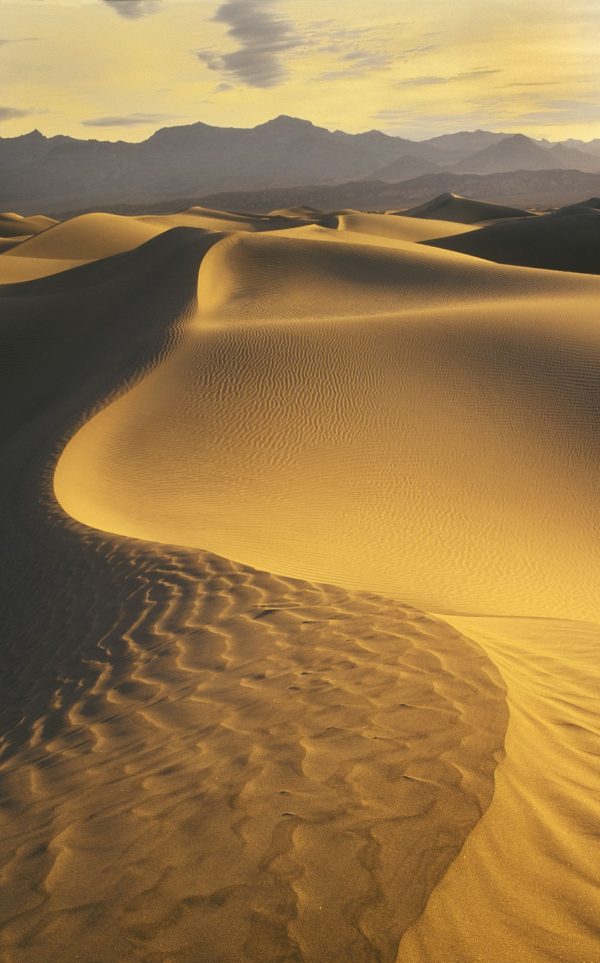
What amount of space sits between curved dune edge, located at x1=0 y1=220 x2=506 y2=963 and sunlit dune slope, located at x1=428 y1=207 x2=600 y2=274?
41.0m

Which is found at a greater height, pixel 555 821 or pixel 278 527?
pixel 555 821

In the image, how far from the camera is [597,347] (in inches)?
618

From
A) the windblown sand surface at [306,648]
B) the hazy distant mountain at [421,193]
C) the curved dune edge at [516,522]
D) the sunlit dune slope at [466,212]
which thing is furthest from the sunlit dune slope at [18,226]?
the hazy distant mountain at [421,193]

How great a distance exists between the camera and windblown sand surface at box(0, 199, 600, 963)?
8.66 feet

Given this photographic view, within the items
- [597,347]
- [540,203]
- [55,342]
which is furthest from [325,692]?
[540,203]

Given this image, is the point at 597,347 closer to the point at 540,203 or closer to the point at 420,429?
the point at 420,429

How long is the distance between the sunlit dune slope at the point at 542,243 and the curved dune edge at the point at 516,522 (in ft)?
65.8

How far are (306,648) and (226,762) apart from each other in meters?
1.34

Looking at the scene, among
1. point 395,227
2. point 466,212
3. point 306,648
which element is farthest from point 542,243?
point 306,648

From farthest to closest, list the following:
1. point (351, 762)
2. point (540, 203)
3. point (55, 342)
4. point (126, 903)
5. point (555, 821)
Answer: point (540, 203) < point (55, 342) < point (351, 762) < point (555, 821) < point (126, 903)

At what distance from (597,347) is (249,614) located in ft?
41.1

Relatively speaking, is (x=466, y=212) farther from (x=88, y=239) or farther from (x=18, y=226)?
(x=18, y=226)

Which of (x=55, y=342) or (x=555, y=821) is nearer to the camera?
(x=555, y=821)

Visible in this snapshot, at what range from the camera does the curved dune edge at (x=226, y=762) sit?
102 inches
